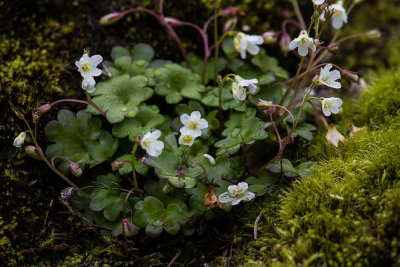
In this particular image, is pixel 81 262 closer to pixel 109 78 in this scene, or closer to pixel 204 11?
pixel 109 78

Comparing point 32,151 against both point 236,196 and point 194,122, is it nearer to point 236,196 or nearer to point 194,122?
point 194,122

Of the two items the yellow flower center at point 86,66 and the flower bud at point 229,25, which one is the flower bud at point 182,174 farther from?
the flower bud at point 229,25

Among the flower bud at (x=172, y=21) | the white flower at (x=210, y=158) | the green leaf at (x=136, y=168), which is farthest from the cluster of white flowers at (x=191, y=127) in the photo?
the flower bud at (x=172, y=21)

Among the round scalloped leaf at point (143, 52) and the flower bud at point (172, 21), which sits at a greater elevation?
the flower bud at point (172, 21)

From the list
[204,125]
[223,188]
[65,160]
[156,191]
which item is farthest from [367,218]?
[65,160]

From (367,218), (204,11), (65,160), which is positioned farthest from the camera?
(204,11)

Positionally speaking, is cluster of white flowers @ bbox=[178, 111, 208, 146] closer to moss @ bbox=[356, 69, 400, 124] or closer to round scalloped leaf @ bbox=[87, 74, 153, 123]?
round scalloped leaf @ bbox=[87, 74, 153, 123]
